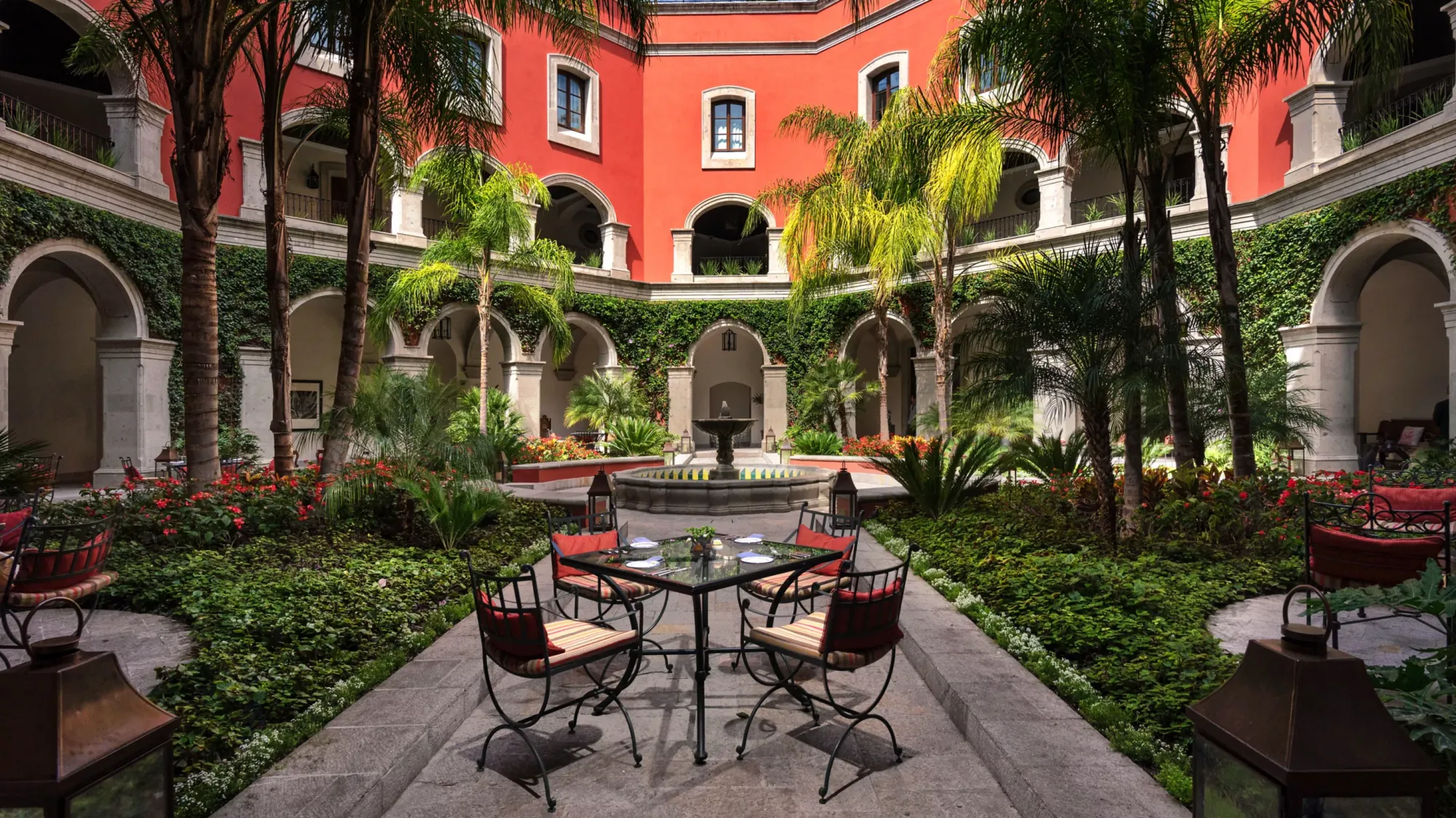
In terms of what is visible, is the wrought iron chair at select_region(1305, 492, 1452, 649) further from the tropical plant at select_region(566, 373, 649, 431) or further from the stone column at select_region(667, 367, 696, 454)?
the stone column at select_region(667, 367, 696, 454)

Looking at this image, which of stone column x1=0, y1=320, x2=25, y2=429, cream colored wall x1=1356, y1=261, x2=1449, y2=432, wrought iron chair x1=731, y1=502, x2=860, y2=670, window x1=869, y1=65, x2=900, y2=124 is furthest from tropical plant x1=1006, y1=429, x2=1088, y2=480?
stone column x1=0, y1=320, x2=25, y2=429

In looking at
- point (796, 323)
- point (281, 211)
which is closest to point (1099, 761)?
point (281, 211)

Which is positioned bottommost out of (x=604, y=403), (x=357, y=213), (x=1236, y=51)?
(x=604, y=403)

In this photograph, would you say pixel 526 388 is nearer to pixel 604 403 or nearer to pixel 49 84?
pixel 604 403

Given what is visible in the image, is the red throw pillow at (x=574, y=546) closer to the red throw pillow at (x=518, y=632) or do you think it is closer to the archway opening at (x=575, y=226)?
the red throw pillow at (x=518, y=632)

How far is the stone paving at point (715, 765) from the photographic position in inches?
119

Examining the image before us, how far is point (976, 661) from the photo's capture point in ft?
13.4

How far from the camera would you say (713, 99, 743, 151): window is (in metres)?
20.8

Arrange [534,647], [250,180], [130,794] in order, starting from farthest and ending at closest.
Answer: [250,180], [534,647], [130,794]

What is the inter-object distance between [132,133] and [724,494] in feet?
38.9

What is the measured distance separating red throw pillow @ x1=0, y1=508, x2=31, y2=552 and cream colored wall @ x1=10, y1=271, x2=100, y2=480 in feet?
36.6

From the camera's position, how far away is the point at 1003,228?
20.7 m

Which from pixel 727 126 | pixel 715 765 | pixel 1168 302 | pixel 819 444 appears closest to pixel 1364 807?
pixel 715 765

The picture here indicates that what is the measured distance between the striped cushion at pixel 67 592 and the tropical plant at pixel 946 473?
7248 millimetres
